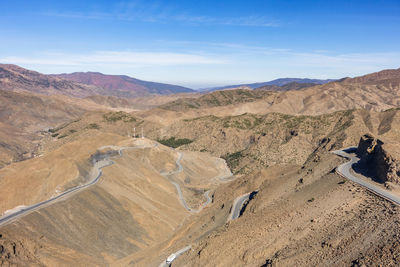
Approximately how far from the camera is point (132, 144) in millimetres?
107625

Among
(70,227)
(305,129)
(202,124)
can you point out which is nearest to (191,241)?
(70,227)

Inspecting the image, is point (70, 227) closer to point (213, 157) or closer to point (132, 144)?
point (132, 144)

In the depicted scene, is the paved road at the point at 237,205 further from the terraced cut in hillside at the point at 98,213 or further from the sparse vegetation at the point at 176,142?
the sparse vegetation at the point at 176,142

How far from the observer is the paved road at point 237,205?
52.6 meters

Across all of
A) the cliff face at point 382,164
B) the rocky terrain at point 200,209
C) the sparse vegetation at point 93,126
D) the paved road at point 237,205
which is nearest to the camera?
the rocky terrain at point 200,209

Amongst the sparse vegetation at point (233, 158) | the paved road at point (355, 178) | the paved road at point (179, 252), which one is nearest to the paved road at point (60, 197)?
the paved road at point (179, 252)

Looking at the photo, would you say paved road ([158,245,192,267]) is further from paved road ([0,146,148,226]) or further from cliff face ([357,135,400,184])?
cliff face ([357,135,400,184])

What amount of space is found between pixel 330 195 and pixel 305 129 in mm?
81749

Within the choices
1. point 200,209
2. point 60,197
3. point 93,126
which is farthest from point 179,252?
point 93,126

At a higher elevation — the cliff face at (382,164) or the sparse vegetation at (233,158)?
the cliff face at (382,164)

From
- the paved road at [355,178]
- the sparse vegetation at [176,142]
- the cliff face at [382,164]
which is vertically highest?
the cliff face at [382,164]

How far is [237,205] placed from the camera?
58.0 meters

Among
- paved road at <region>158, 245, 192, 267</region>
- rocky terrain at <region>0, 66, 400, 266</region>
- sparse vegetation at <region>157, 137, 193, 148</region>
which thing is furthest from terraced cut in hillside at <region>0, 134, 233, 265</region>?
sparse vegetation at <region>157, 137, 193, 148</region>

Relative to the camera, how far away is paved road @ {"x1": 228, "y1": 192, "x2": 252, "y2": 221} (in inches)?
2073
